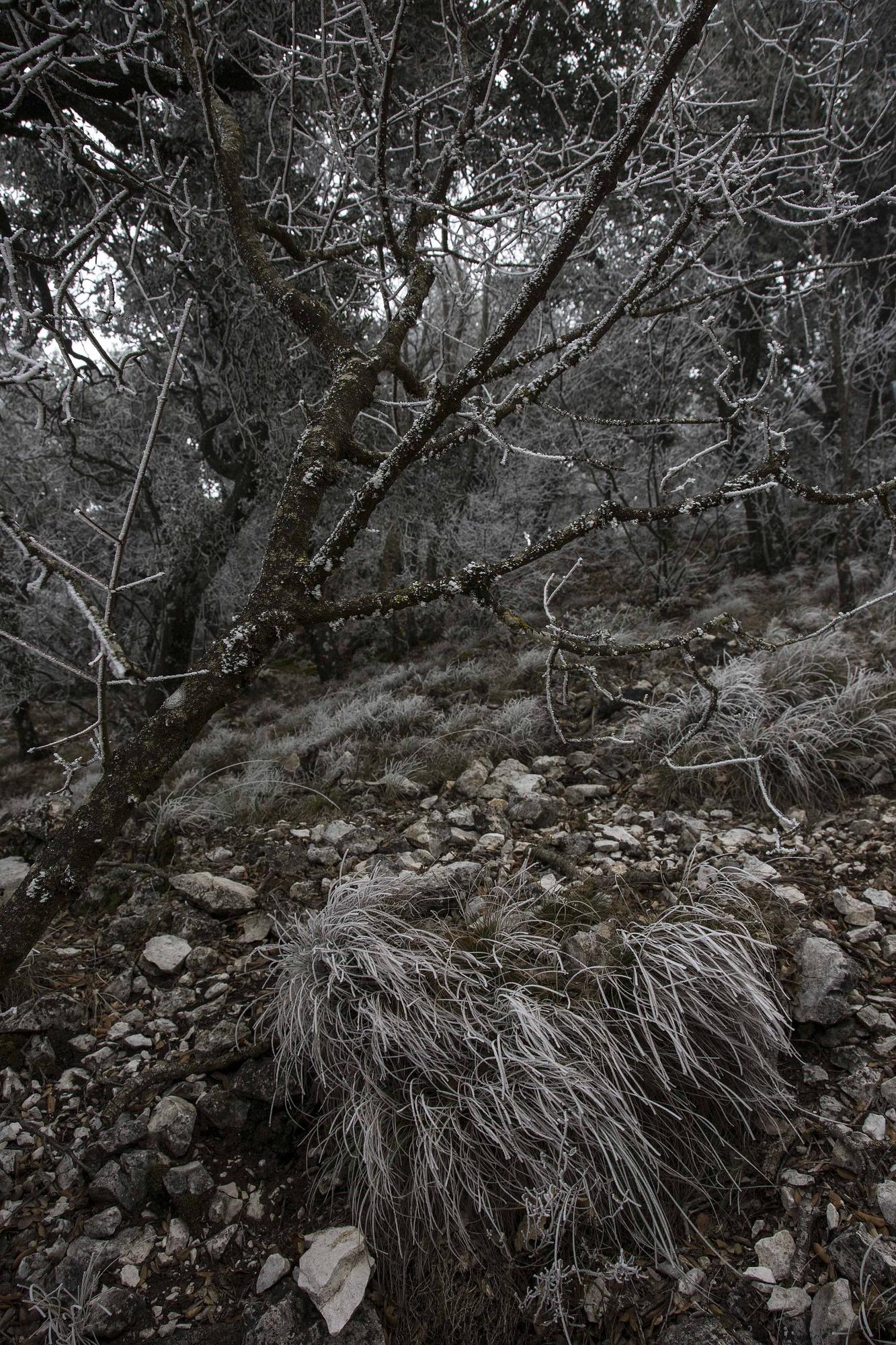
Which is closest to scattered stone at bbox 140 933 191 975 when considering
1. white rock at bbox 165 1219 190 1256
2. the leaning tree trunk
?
white rock at bbox 165 1219 190 1256

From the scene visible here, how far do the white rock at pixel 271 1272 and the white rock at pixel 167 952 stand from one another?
Result: 2.84ft

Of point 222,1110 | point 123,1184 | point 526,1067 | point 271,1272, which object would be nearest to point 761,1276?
point 526,1067

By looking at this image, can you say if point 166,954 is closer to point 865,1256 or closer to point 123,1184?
point 123,1184

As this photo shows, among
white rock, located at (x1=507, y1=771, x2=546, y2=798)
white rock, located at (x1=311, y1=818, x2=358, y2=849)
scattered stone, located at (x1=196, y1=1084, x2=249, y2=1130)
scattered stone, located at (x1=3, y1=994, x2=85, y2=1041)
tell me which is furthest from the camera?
white rock, located at (x1=507, y1=771, x2=546, y2=798)

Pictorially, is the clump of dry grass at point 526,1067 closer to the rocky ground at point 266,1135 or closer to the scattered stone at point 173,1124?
the rocky ground at point 266,1135

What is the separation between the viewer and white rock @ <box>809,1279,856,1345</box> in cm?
136

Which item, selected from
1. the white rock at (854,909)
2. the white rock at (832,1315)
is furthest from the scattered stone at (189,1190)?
the white rock at (854,909)

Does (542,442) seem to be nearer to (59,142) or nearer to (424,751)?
(424,751)

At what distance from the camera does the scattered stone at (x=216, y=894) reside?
2449 mm

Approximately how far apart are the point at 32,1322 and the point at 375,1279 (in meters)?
0.67

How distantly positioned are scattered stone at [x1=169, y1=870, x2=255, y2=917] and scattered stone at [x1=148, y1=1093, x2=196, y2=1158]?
0.70m

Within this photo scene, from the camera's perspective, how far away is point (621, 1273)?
150 centimetres

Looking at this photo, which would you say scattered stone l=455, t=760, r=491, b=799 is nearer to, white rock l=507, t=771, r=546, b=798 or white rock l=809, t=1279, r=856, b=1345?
white rock l=507, t=771, r=546, b=798

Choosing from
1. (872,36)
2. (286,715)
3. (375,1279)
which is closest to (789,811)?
(375,1279)
